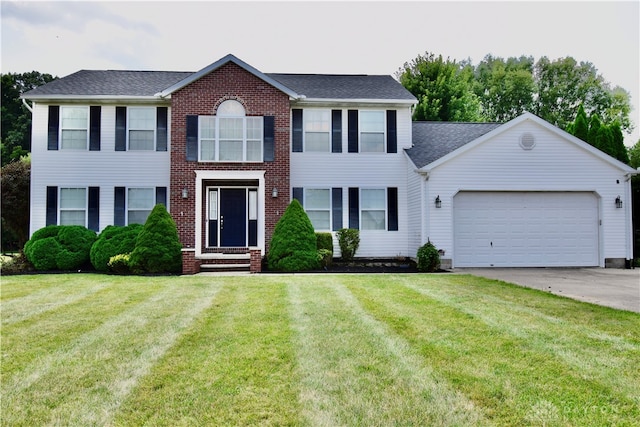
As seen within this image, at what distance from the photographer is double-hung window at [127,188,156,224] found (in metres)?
15.8

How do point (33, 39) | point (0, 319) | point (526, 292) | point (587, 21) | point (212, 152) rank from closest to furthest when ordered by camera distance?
point (0, 319), point (526, 292), point (33, 39), point (587, 21), point (212, 152)

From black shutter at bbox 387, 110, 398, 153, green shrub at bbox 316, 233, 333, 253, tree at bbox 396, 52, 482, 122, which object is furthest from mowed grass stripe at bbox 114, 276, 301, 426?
tree at bbox 396, 52, 482, 122

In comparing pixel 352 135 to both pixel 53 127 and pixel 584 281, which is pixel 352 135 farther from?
pixel 53 127

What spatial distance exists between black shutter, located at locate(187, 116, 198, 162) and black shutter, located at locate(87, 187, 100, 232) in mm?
3519

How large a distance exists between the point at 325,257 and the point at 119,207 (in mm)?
7342

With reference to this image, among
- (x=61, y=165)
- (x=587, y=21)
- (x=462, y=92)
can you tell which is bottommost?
(x=61, y=165)

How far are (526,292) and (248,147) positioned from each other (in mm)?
9921

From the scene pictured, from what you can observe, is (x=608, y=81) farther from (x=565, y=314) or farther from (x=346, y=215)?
(x=565, y=314)

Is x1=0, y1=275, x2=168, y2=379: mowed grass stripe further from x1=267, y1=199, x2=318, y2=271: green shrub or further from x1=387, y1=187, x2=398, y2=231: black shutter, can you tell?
x1=387, y1=187, x2=398, y2=231: black shutter

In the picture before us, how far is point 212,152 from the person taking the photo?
15484 millimetres

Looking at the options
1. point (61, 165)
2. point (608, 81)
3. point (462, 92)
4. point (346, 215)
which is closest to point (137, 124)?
point (61, 165)

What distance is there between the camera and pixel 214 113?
15438mm

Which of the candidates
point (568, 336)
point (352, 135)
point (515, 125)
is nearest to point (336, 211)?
point (352, 135)

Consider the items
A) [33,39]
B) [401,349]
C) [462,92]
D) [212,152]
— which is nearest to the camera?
[401,349]
